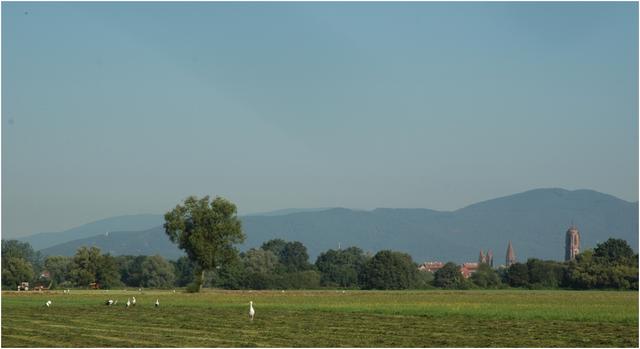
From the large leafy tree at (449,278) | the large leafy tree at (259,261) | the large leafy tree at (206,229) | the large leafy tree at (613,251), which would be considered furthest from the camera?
the large leafy tree at (259,261)

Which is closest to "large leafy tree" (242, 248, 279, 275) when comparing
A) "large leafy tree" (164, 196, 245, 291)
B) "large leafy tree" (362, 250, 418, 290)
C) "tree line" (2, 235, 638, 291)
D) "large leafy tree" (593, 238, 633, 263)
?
"tree line" (2, 235, 638, 291)

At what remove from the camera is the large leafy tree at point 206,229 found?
111750 mm

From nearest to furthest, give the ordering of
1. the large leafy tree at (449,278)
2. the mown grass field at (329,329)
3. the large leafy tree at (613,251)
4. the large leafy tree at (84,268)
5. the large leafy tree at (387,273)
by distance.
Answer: the mown grass field at (329,329) → the large leafy tree at (84,268) → the large leafy tree at (387,273) → the large leafy tree at (613,251) → the large leafy tree at (449,278)

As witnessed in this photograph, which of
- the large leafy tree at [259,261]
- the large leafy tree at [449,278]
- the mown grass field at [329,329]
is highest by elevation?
the large leafy tree at [259,261]

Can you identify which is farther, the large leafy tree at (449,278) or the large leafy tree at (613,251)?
the large leafy tree at (449,278)

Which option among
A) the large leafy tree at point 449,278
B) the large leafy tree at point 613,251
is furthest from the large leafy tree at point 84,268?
the large leafy tree at point 613,251

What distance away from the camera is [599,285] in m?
138

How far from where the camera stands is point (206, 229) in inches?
4409

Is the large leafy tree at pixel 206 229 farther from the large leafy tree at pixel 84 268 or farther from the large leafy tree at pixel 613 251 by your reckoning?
the large leafy tree at pixel 613 251

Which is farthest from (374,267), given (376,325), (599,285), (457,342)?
(457,342)

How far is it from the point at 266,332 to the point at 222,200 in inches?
2955

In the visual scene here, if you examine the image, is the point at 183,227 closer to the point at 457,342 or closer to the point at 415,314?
the point at 415,314

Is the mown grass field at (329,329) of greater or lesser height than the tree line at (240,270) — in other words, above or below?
below

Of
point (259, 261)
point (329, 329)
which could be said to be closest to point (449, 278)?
point (259, 261)
